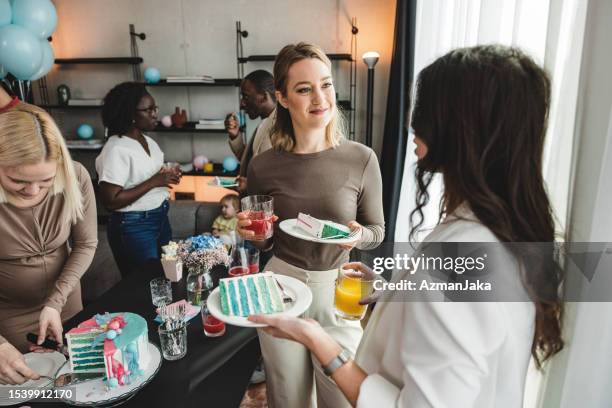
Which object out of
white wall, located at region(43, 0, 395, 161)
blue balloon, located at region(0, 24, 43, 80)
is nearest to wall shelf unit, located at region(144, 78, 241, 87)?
white wall, located at region(43, 0, 395, 161)

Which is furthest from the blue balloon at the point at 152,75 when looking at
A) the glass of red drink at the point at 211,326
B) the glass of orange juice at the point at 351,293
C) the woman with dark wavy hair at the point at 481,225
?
the woman with dark wavy hair at the point at 481,225

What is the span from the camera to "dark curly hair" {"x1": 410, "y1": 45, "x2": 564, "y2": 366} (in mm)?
677

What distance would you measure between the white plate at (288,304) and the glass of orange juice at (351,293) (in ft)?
0.35

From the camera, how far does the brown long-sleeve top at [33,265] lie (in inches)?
56.4

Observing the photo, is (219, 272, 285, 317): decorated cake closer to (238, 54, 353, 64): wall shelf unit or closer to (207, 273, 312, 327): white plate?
(207, 273, 312, 327): white plate

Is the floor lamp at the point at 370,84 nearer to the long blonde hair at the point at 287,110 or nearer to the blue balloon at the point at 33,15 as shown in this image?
the long blonde hair at the point at 287,110

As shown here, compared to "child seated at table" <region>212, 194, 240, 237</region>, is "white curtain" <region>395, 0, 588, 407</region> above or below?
above

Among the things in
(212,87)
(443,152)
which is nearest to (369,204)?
(443,152)

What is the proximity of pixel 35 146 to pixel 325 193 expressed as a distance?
1.05 metres

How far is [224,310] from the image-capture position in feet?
3.58

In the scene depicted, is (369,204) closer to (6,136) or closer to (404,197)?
(6,136)

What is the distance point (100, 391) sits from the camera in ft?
3.43

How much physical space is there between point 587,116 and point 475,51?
0.30 meters

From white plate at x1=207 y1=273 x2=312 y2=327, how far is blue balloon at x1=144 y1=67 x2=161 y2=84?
4007 mm
